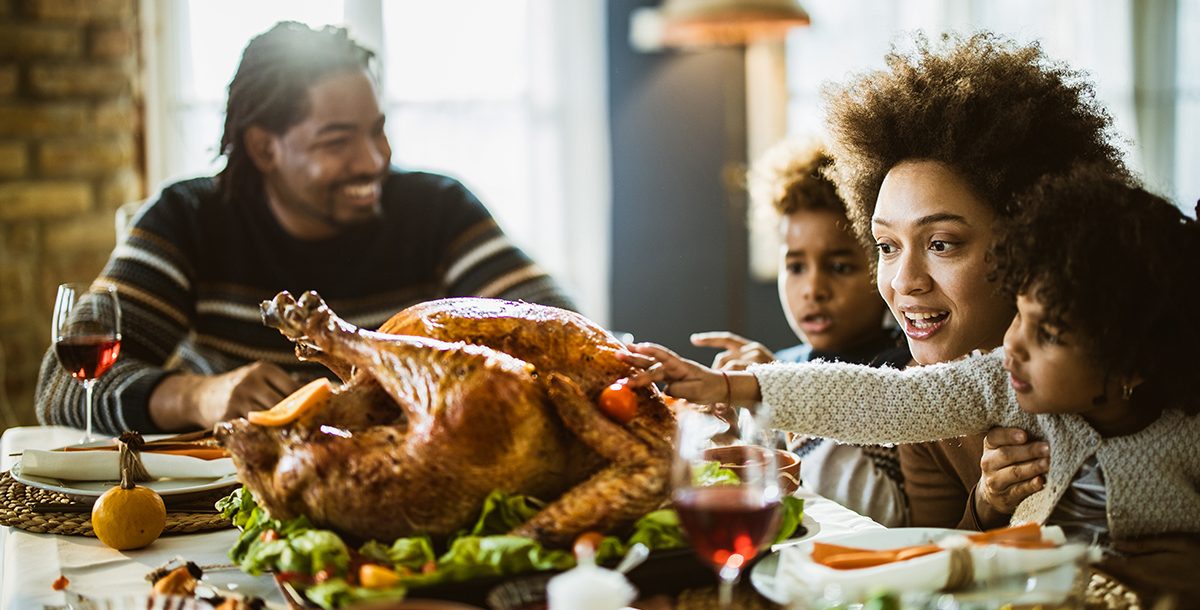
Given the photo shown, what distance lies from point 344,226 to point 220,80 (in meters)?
1.83

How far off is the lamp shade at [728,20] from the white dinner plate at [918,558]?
2.89m

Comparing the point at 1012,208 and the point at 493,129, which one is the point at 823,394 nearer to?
the point at 1012,208

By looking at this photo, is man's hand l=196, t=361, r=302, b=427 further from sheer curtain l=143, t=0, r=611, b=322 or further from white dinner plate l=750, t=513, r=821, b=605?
sheer curtain l=143, t=0, r=611, b=322

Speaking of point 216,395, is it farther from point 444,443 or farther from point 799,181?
point 799,181

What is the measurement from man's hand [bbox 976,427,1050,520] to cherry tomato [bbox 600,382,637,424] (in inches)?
20.5

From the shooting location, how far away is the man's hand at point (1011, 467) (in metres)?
1.46

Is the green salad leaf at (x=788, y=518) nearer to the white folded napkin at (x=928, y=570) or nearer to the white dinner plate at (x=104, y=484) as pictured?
the white folded napkin at (x=928, y=570)

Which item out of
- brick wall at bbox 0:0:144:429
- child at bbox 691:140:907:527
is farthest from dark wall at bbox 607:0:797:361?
child at bbox 691:140:907:527

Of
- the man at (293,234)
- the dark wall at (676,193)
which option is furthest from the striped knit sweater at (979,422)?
the dark wall at (676,193)

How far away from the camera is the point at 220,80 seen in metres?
4.38

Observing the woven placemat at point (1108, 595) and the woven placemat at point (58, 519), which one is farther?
the woven placemat at point (58, 519)

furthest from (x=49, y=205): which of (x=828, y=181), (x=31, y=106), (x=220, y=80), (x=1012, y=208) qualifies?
(x=1012, y=208)

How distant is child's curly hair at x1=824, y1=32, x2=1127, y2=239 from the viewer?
1605 millimetres

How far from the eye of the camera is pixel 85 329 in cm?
184
